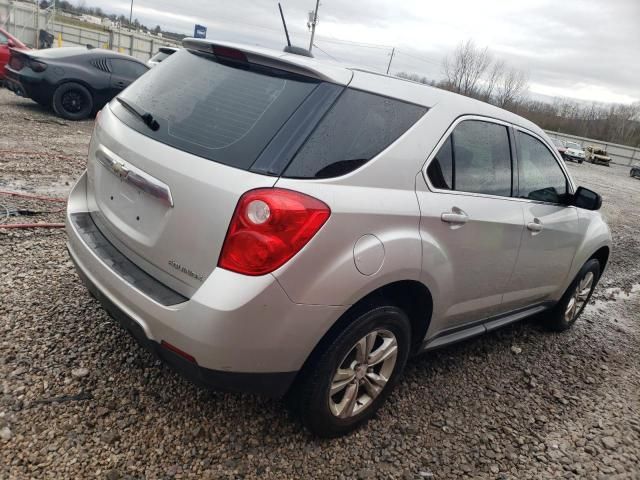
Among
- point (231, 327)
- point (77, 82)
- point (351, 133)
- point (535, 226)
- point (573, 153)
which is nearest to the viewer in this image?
point (231, 327)

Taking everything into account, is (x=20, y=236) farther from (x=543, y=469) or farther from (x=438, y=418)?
(x=543, y=469)

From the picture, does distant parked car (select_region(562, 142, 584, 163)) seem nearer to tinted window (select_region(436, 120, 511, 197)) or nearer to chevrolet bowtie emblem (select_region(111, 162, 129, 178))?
tinted window (select_region(436, 120, 511, 197))

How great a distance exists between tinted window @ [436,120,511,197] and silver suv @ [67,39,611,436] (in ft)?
0.05

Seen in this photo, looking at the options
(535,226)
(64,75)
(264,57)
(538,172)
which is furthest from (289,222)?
(64,75)

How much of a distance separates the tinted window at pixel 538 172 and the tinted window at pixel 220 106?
1.79 m

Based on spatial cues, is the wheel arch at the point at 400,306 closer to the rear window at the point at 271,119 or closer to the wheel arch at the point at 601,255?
the rear window at the point at 271,119

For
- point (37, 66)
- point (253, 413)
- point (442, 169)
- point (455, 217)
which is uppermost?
point (442, 169)

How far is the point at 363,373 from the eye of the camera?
255 centimetres

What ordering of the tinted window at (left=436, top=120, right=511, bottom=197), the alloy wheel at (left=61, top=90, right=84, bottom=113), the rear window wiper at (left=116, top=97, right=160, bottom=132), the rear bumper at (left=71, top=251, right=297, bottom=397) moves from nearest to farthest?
the rear bumper at (left=71, top=251, right=297, bottom=397), the rear window wiper at (left=116, top=97, right=160, bottom=132), the tinted window at (left=436, top=120, right=511, bottom=197), the alloy wheel at (left=61, top=90, right=84, bottom=113)

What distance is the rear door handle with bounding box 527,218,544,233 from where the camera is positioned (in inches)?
129

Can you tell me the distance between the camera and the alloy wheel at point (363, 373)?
245 cm

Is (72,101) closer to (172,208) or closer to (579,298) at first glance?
(172,208)

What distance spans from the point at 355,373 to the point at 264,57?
1.58 metres


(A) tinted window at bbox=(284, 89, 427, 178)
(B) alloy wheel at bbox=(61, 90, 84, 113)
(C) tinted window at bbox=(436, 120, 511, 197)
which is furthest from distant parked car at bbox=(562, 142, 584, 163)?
(A) tinted window at bbox=(284, 89, 427, 178)
